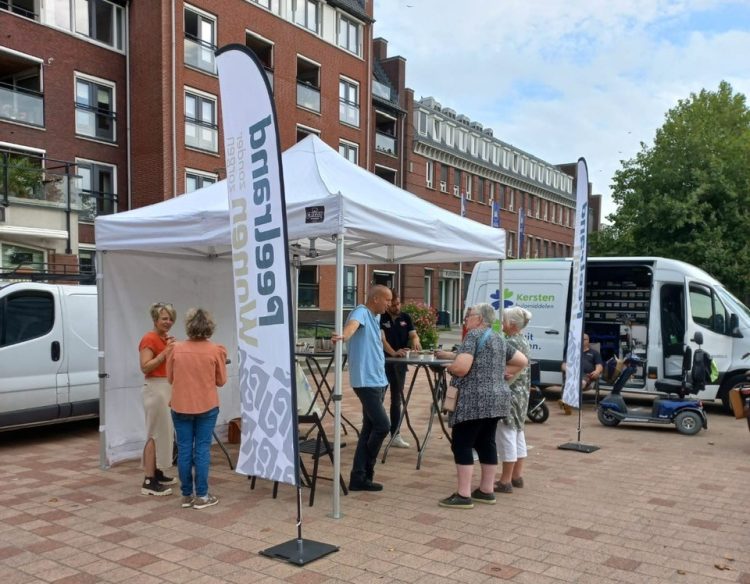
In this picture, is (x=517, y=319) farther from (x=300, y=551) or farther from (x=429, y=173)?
(x=429, y=173)

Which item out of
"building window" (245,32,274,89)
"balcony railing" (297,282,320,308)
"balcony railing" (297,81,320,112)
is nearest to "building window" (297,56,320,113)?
"balcony railing" (297,81,320,112)

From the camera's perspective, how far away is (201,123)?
2336 centimetres

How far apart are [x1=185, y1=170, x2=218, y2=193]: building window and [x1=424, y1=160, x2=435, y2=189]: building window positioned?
17.6m

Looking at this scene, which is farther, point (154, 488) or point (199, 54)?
point (199, 54)

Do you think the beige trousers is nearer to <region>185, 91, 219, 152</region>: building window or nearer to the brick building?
the brick building

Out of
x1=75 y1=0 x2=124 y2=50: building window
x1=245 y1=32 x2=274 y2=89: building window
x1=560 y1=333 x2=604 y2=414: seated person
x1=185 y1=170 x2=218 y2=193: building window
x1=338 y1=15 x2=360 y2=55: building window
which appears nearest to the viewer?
x1=560 y1=333 x2=604 y2=414: seated person

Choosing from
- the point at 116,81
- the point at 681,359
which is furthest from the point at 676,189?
the point at 116,81

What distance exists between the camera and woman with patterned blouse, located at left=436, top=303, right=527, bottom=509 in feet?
16.3

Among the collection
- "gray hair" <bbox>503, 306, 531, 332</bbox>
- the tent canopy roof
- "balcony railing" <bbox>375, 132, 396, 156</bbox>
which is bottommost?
"gray hair" <bbox>503, 306, 531, 332</bbox>

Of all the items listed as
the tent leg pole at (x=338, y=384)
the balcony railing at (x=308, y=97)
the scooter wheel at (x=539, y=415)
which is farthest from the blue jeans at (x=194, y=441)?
the balcony railing at (x=308, y=97)

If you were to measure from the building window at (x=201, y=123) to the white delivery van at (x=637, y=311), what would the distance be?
14.4 metres

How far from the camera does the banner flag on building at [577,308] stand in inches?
299

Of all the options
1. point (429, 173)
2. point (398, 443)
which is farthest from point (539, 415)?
point (429, 173)

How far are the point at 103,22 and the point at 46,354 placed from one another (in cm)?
1853
